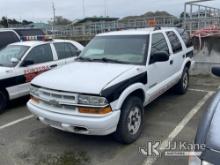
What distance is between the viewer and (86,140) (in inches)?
190

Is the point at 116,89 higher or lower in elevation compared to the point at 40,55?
lower

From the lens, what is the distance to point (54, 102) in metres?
4.39

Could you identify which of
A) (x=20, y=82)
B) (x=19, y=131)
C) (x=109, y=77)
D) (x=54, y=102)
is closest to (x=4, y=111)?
(x=20, y=82)

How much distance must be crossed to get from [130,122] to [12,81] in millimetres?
3245

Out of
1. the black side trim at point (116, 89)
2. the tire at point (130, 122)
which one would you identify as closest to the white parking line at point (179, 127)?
the tire at point (130, 122)

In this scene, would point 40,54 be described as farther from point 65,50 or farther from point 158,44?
point 158,44

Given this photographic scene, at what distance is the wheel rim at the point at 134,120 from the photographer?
4573 millimetres

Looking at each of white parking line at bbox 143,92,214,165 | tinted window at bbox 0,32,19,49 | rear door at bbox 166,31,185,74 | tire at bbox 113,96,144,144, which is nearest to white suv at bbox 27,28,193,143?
tire at bbox 113,96,144,144

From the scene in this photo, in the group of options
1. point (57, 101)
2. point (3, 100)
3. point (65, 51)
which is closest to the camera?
point (57, 101)

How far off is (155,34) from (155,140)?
2.14 meters

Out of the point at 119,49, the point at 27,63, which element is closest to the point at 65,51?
the point at 27,63

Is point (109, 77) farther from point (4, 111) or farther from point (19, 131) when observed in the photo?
point (4, 111)

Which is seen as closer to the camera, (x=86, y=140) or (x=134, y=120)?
(x=134, y=120)

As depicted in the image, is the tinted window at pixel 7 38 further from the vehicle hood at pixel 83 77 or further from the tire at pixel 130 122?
the tire at pixel 130 122
